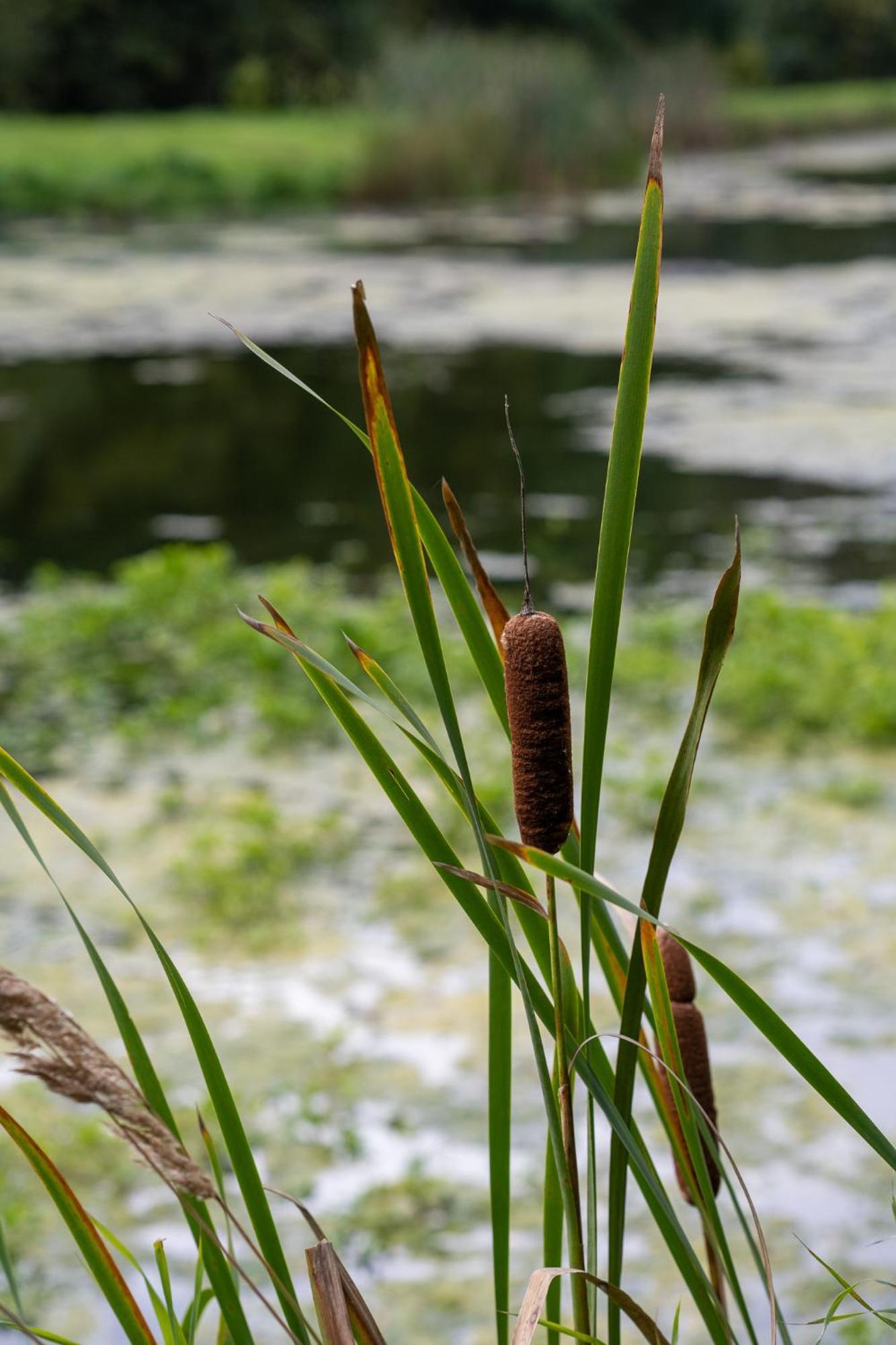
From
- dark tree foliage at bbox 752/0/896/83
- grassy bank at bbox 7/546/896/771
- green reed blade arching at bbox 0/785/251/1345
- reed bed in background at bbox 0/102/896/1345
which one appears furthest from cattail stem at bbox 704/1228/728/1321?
dark tree foliage at bbox 752/0/896/83

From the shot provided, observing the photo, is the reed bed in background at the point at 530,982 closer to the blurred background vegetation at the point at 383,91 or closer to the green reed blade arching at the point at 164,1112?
the green reed blade arching at the point at 164,1112

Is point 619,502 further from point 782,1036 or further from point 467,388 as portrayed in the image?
point 467,388

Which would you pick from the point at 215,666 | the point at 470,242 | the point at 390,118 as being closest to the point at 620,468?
the point at 215,666

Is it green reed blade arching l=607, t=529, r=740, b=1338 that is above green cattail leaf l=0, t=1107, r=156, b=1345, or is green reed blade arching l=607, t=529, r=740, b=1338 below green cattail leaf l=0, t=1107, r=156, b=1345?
above

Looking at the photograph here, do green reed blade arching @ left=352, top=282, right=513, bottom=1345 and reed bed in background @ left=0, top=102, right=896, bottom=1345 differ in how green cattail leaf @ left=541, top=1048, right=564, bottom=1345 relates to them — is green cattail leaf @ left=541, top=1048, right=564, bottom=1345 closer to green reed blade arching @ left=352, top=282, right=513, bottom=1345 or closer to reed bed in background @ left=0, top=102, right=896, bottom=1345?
reed bed in background @ left=0, top=102, right=896, bottom=1345

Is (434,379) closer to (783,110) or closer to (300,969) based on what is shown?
(300,969)

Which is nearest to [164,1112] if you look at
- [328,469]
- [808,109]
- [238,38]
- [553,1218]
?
[553,1218]

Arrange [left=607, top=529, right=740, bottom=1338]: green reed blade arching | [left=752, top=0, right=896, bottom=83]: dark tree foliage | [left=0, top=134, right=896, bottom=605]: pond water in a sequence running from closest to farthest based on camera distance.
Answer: [left=607, top=529, right=740, bottom=1338]: green reed blade arching, [left=0, top=134, right=896, bottom=605]: pond water, [left=752, top=0, right=896, bottom=83]: dark tree foliage
